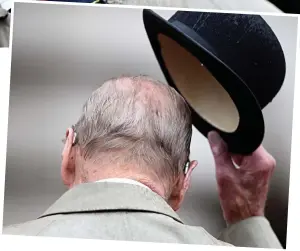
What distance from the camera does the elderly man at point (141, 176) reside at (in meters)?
0.75

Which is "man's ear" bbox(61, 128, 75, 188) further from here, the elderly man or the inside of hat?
the inside of hat

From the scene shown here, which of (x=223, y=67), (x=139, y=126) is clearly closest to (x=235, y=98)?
(x=223, y=67)

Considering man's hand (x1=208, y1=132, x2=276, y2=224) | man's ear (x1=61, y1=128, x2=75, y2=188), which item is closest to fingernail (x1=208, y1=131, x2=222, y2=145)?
man's hand (x1=208, y1=132, x2=276, y2=224)

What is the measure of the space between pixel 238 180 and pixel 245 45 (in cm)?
24

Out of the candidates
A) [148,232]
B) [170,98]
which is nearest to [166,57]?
[170,98]

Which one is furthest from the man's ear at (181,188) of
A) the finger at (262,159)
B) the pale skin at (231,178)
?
the finger at (262,159)

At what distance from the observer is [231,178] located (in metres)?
0.80

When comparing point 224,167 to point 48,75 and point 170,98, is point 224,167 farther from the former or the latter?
point 48,75

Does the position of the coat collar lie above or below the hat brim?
below

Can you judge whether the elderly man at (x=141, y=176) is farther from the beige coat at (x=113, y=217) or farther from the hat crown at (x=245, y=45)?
the hat crown at (x=245, y=45)

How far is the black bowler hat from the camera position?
800mm

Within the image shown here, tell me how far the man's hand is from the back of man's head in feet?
0.20

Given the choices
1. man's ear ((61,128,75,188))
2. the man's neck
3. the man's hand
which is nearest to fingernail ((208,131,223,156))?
the man's hand

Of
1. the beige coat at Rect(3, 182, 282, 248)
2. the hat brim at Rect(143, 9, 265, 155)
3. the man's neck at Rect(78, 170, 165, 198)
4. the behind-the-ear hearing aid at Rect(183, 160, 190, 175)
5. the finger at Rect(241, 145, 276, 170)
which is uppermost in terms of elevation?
the hat brim at Rect(143, 9, 265, 155)
